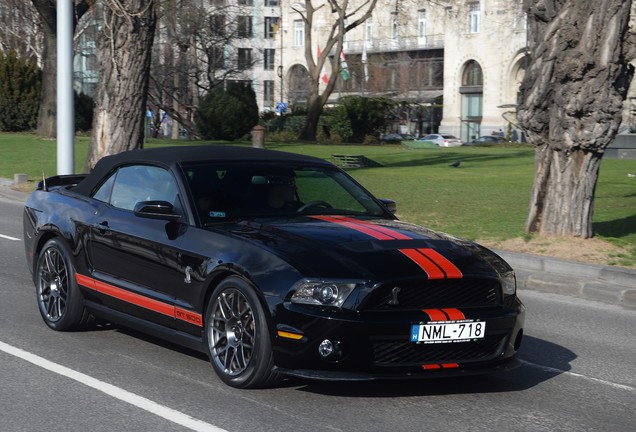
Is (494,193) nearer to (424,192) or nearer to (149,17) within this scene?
(424,192)

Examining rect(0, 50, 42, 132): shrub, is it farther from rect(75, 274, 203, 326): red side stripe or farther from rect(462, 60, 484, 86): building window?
rect(75, 274, 203, 326): red side stripe

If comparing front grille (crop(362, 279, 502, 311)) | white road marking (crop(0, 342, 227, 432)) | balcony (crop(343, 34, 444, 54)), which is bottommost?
white road marking (crop(0, 342, 227, 432))

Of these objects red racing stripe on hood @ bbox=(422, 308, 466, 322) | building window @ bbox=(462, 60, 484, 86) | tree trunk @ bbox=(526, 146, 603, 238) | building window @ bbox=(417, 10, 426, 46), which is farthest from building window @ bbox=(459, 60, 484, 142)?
red racing stripe on hood @ bbox=(422, 308, 466, 322)

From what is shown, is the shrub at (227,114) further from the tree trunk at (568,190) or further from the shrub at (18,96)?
the tree trunk at (568,190)

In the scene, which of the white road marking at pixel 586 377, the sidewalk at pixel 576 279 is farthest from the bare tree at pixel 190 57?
the white road marking at pixel 586 377

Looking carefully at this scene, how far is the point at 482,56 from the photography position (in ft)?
269

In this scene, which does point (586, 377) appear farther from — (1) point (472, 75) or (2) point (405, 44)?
(2) point (405, 44)

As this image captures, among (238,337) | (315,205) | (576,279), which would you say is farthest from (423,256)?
(576,279)

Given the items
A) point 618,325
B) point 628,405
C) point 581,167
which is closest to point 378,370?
point 628,405

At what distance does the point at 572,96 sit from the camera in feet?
44.3

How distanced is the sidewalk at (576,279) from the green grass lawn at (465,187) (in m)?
0.85

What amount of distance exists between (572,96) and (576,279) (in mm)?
2867

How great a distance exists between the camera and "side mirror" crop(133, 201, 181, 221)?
715 centimetres

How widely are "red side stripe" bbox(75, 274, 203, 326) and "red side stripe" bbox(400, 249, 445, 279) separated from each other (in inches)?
55.1
